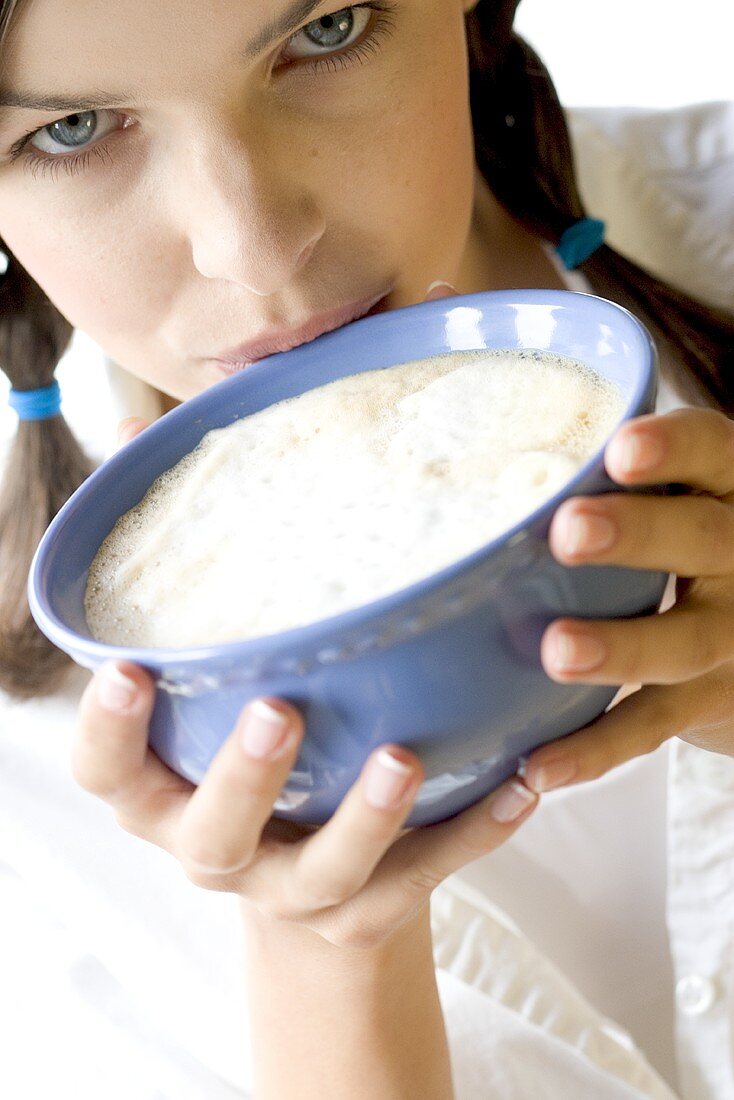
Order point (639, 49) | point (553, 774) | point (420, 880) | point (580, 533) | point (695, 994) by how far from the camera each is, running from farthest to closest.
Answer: point (639, 49)
point (695, 994)
point (420, 880)
point (553, 774)
point (580, 533)

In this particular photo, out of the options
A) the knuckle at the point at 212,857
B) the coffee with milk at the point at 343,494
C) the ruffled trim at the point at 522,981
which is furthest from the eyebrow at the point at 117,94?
the ruffled trim at the point at 522,981

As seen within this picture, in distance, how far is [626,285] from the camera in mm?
1427

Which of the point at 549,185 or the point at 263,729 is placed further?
the point at 549,185

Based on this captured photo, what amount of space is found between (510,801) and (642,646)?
12 centimetres

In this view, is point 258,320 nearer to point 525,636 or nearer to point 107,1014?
point 525,636

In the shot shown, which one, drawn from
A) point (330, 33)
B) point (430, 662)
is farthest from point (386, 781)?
point (330, 33)

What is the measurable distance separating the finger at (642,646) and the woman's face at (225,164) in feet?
1.36

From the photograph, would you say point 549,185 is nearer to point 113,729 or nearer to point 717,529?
point 717,529

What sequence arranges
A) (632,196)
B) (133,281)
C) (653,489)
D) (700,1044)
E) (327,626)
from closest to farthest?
(327,626) < (653,489) < (133,281) < (700,1044) < (632,196)

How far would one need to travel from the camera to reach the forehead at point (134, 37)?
79 cm

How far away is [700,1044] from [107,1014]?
0.64 m

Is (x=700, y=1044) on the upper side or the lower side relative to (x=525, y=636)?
lower

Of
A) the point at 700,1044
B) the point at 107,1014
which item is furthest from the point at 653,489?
the point at 107,1014

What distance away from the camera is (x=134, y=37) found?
2.61ft
